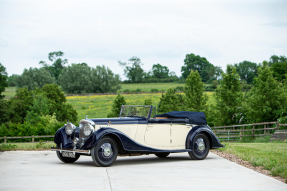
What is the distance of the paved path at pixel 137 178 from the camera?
6.04 m

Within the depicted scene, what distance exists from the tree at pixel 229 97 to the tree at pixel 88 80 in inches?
2156

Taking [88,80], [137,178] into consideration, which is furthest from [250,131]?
[88,80]

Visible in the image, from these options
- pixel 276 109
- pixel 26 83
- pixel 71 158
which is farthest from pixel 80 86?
pixel 71 158

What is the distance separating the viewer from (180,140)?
10336 mm

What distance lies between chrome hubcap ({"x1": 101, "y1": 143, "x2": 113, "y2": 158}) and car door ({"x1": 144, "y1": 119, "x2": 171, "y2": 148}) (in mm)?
1249

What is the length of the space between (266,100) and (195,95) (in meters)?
10.9

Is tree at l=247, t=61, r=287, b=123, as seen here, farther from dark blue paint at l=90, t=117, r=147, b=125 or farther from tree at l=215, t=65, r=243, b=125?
dark blue paint at l=90, t=117, r=147, b=125

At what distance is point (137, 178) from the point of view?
22.8 ft

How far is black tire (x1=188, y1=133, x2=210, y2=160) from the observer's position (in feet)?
34.0

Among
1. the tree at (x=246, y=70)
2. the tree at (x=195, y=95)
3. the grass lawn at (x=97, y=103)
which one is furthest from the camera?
the tree at (x=246, y=70)

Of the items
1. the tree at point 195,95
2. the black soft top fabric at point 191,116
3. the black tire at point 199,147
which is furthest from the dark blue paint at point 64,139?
the tree at point 195,95

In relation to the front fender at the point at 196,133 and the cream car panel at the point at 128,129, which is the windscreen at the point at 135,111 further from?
the front fender at the point at 196,133

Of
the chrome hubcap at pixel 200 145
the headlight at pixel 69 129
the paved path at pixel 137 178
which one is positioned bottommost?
the paved path at pixel 137 178

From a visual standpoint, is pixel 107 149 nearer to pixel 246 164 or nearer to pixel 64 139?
pixel 64 139
